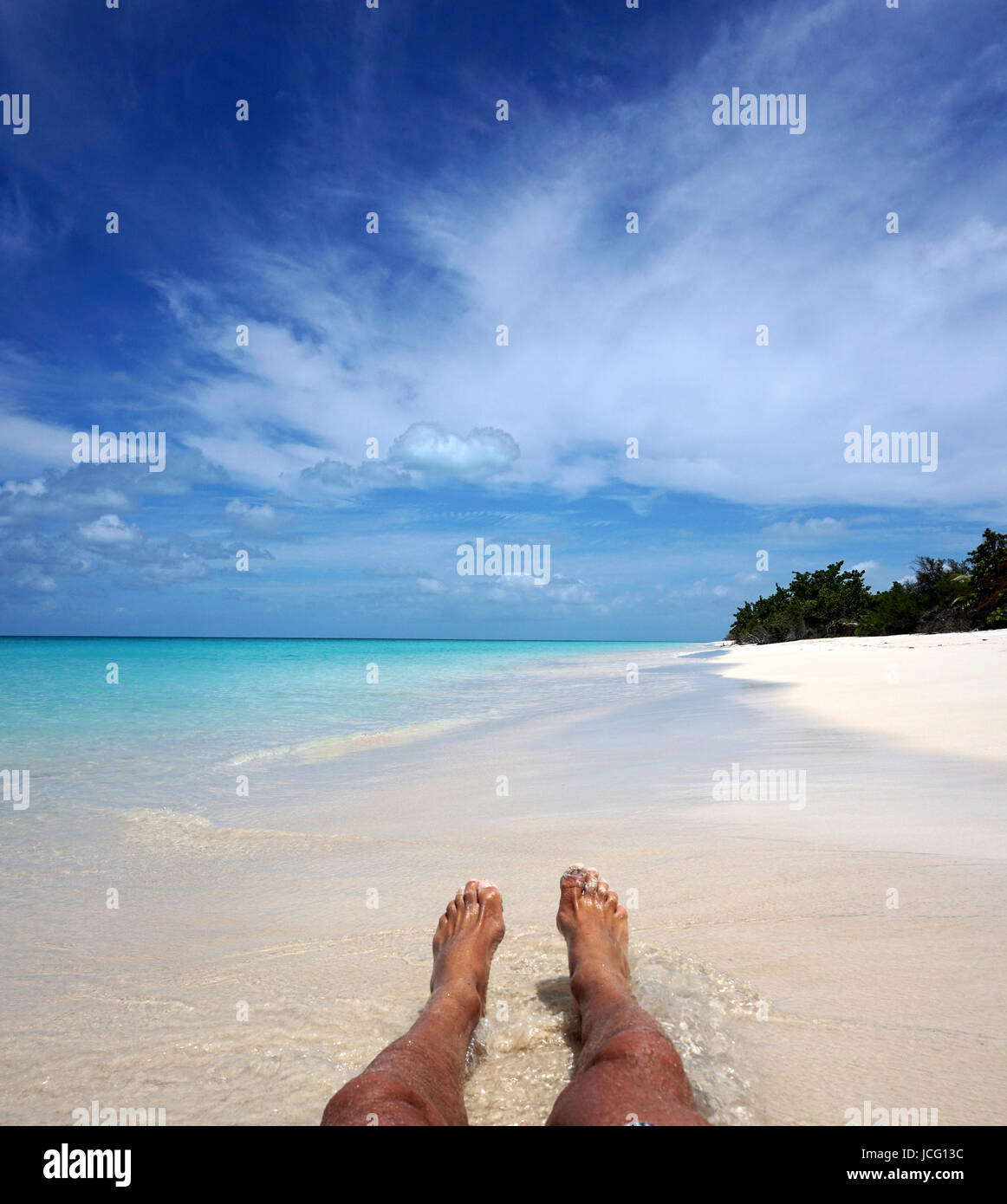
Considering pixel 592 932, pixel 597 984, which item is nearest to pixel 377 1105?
pixel 597 984

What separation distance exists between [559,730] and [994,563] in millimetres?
28096

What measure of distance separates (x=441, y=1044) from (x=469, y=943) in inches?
25.9

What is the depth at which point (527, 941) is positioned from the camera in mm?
2619

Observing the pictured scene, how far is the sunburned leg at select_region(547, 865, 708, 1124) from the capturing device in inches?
49.6

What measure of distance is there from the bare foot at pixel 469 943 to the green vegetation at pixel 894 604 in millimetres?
28656

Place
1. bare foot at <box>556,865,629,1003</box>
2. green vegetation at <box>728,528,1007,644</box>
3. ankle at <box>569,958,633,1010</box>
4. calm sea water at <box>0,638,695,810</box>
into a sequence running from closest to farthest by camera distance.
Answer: ankle at <box>569,958,633,1010</box>, bare foot at <box>556,865,629,1003</box>, calm sea water at <box>0,638,695,810</box>, green vegetation at <box>728,528,1007,644</box>

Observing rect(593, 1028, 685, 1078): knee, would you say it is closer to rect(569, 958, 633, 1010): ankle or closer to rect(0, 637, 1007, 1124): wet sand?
rect(0, 637, 1007, 1124): wet sand

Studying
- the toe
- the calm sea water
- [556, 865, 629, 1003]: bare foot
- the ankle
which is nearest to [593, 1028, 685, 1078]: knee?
the ankle

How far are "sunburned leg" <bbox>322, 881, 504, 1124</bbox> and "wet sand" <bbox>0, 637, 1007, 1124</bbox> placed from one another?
0.10 m

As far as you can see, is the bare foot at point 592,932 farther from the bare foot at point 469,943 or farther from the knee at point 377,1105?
the knee at point 377,1105

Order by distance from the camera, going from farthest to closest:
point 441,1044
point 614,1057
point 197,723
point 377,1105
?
point 197,723
point 441,1044
point 614,1057
point 377,1105

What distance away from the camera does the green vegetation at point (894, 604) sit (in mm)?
27719

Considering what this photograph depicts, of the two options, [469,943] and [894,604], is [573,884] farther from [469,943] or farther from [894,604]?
[894,604]
